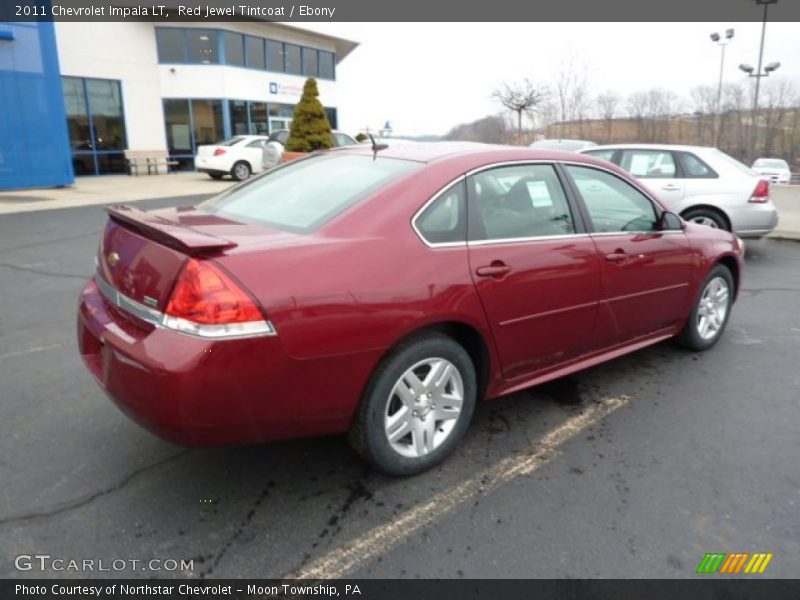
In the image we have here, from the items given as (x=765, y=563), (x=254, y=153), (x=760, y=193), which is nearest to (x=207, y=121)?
(x=254, y=153)

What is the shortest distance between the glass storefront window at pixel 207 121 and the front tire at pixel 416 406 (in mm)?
24746

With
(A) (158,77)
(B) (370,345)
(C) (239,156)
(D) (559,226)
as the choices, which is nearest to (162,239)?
(B) (370,345)

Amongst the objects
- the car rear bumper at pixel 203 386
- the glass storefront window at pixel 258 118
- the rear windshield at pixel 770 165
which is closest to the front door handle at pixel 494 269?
the car rear bumper at pixel 203 386

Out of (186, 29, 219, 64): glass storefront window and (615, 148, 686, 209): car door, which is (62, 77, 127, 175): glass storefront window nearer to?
(186, 29, 219, 64): glass storefront window

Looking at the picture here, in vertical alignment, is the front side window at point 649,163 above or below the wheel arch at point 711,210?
above

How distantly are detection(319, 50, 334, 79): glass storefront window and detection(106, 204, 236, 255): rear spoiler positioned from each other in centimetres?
2977

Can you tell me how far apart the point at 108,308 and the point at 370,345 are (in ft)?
4.05

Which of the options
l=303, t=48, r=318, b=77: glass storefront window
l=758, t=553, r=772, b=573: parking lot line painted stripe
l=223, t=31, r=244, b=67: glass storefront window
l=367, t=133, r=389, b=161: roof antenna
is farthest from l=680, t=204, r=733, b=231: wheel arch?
l=303, t=48, r=318, b=77: glass storefront window

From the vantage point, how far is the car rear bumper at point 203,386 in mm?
2248

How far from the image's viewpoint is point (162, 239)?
2504mm

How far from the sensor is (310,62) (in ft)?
98.0

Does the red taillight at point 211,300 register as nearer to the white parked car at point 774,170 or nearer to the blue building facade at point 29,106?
the blue building facade at point 29,106

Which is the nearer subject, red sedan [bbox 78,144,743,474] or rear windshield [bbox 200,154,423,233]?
red sedan [bbox 78,144,743,474]

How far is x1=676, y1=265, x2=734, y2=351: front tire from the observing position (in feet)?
14.8
